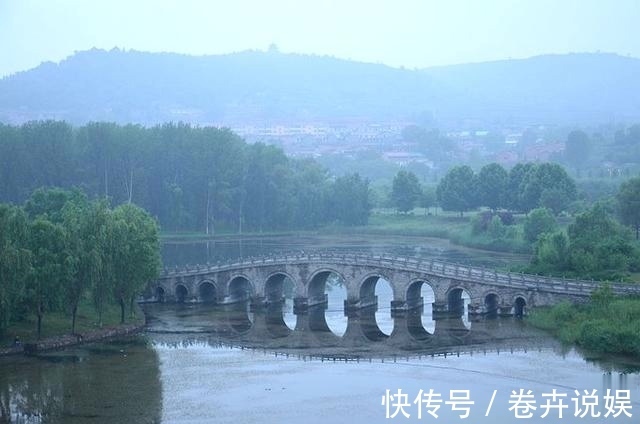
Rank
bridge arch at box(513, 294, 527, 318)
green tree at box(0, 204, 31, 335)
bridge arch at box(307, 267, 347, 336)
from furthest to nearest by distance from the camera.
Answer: bridge arch at box(307, 267, 347, 336) → bridge arch at box(513, 294, 527, 318) → green tree at box(0, 204, 31, 335)

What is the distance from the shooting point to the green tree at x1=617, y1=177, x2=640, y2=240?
108062mm

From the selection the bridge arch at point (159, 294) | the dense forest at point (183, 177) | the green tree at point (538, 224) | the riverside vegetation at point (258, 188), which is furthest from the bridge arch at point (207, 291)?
the dense forest at point (183, 177)

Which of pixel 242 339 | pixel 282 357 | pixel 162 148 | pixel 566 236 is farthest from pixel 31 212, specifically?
pixel 162 148

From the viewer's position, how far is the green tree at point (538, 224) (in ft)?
360

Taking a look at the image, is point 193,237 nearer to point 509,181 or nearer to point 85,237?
point 509,181

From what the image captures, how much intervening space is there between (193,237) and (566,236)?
2457 inches

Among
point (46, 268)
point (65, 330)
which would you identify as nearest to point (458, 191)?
point (65, 330)

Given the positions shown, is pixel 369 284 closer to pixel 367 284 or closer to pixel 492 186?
pixel 367 284

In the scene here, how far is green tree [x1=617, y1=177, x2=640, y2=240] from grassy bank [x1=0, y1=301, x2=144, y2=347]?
162ft

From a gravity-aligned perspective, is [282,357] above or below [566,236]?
below

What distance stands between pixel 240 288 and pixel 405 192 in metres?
59.8

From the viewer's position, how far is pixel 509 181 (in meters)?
136

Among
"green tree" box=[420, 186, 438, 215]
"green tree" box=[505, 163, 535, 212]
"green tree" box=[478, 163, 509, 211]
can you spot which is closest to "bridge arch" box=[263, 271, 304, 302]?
"green tree" box=[505, 163, 535, 212]

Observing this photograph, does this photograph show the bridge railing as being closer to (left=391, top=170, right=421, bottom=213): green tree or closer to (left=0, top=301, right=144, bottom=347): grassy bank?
(left=0, top=301, right=144, bottom=347): grassy bank
